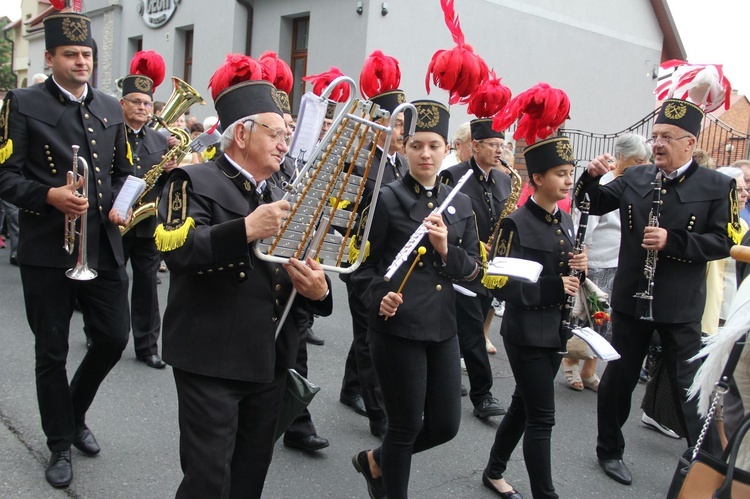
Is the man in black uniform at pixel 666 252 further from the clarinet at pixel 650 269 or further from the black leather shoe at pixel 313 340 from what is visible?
the black leather shoe at pixel 313 340

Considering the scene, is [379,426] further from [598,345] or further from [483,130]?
[483,130]

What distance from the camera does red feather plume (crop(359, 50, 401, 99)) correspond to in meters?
4.80

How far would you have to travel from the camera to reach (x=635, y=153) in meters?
5.68

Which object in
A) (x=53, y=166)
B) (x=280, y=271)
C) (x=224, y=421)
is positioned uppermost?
(x=53, y=166)

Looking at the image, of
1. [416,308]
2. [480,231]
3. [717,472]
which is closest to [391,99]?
[480,231]

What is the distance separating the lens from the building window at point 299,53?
1603cm

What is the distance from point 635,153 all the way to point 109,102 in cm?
398

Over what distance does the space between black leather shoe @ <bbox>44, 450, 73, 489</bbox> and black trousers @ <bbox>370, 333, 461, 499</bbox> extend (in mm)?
1637

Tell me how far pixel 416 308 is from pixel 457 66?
5.01ft

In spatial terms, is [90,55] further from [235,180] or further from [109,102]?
[235,180]

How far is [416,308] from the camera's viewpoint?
3.34 meters

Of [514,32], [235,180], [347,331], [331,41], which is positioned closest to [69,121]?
[235,180]

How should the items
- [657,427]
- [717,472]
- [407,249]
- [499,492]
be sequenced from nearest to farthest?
[717,472]
[407,249]
[499,492]
[657,427]

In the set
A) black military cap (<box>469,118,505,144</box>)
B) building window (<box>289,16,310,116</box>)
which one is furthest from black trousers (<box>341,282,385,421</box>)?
building window (<box>289,16,310,116</box>)
